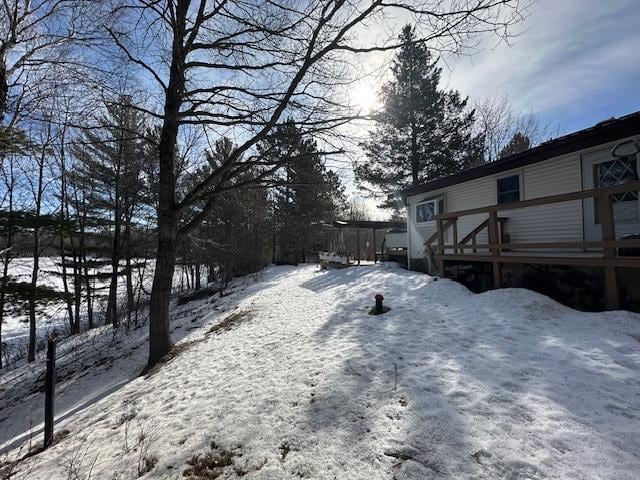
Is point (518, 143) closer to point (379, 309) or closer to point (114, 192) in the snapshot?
point (379, 309)

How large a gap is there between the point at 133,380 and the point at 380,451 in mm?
5617

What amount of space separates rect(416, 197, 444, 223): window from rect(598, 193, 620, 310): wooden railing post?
6.26 m

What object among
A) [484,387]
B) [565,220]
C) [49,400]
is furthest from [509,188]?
[49,400]

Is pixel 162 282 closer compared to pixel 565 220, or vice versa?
pixel 162 282

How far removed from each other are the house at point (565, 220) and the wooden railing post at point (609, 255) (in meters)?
0.01

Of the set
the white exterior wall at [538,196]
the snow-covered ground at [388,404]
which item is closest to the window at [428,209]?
the white exterior wall at [538,196]

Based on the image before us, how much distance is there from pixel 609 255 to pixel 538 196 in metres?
3.62

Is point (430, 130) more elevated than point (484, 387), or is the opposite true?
point (430, 130)

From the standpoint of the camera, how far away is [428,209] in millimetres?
11711

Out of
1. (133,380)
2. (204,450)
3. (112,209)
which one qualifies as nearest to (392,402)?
(204,450)

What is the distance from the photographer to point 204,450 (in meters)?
Answer: 2.86

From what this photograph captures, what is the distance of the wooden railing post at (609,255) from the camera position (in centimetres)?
453

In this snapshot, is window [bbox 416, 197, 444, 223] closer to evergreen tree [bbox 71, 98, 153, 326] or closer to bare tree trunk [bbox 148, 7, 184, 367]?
bare tree trunk [bbox 148, 7, 184, 367]

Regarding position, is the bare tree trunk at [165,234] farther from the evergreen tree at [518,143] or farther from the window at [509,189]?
the evergreen tree at [518,143]
